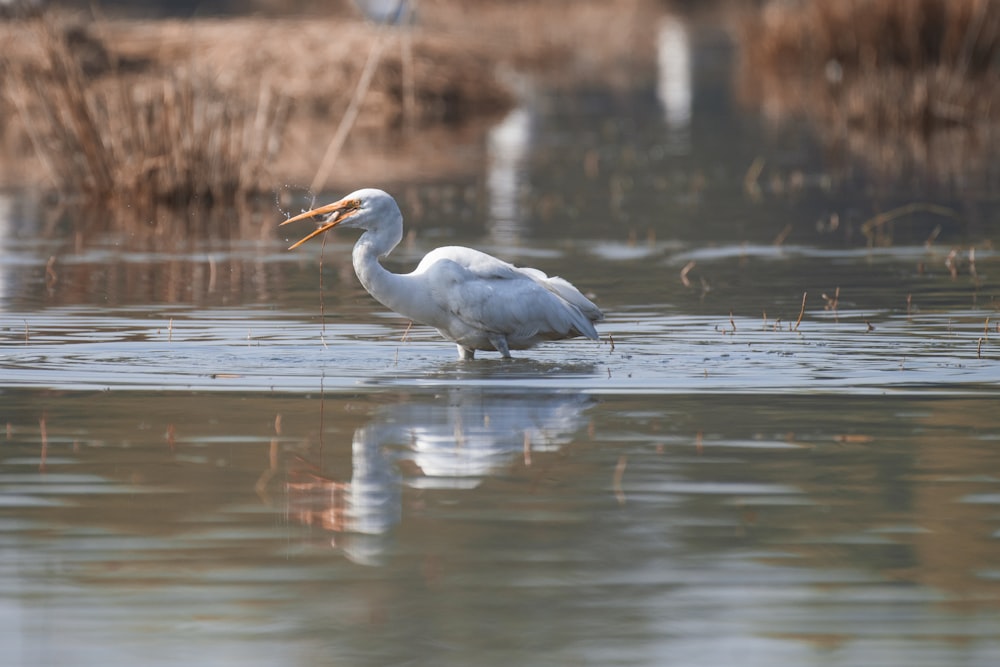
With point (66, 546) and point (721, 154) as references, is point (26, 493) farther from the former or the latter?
point (721, 154)

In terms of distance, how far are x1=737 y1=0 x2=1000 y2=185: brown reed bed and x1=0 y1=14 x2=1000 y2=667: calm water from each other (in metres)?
10.4

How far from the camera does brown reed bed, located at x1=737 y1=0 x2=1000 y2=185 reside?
25197 mm

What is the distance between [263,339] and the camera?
10859mm

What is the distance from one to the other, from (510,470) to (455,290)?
2.71 meters

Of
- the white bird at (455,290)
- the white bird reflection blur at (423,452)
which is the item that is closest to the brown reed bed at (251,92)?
the white bird at (455,290)

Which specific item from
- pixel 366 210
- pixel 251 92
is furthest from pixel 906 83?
pixel 366 210

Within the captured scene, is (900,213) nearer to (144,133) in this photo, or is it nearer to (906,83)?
(144,133)

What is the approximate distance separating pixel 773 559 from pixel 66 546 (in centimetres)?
204

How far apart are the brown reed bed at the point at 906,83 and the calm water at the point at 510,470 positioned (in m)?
10.4

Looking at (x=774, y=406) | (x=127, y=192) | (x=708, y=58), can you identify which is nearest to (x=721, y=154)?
(x=127, y=192)

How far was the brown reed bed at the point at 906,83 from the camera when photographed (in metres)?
25.2

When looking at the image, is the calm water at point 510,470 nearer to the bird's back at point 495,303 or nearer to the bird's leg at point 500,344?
the bird's leg at point 500,344

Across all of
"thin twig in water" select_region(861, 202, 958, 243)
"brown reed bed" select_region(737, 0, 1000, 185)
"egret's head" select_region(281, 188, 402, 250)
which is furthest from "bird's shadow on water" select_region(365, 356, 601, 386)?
"brown reed bed" select_region(737, 0, 1000, 185)

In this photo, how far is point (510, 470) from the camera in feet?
23.6
